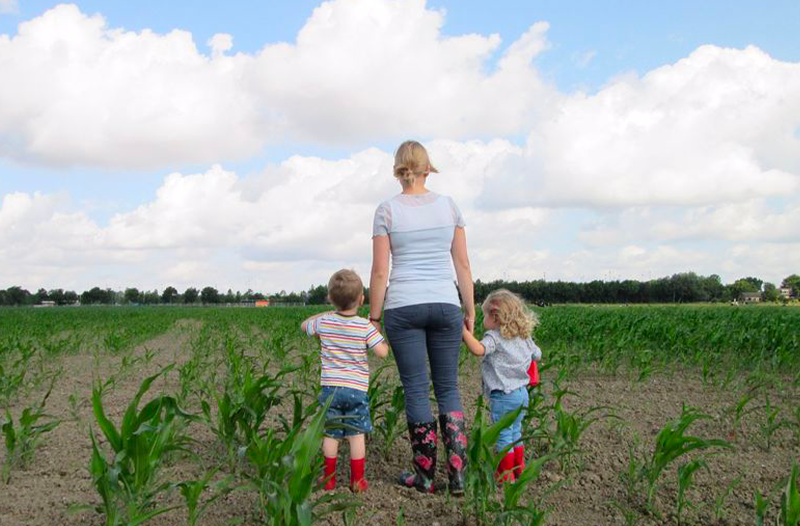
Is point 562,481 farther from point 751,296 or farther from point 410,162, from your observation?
point 751,296

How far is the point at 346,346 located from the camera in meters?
3.78

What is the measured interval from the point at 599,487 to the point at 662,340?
29.3ft

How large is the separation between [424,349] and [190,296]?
13627 cm

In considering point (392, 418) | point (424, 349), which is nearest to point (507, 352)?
point (424, 349)

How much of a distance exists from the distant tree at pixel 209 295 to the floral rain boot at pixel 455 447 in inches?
4894

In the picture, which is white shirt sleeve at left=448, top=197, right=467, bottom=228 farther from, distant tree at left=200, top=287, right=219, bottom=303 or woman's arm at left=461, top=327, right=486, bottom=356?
distant tree at left=200, top=287, right=219, bottom=303

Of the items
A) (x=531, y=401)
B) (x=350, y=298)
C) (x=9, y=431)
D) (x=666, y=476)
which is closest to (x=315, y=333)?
(x=350, y=298)

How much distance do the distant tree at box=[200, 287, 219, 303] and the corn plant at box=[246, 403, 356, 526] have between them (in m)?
125

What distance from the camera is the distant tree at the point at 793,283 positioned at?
125m

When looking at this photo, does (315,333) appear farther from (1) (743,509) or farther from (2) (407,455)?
(1) (743,509)

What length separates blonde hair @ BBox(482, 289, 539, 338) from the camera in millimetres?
4047

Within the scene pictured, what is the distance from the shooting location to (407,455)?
181 inches

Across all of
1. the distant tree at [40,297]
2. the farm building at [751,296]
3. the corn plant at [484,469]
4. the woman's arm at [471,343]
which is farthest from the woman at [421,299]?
the distant tree at [40,297]

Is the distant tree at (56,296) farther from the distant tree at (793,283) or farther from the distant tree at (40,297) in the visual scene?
the distant tree at (793,283)
